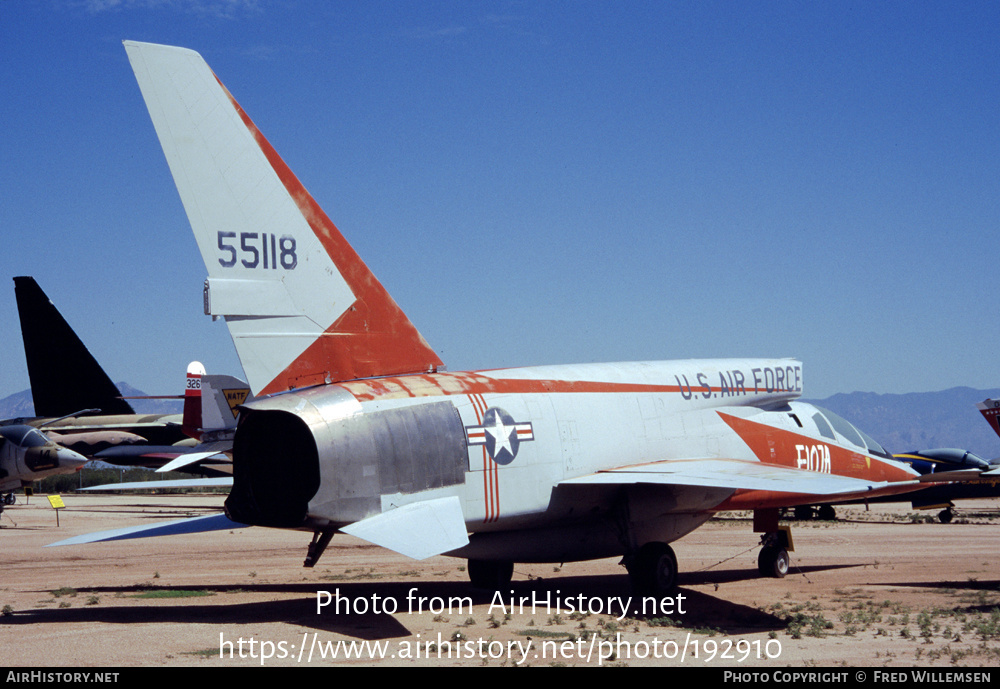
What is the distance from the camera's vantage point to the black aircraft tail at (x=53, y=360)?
134ft

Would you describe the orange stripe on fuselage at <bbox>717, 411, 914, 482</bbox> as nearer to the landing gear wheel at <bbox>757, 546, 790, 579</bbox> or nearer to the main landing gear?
the main landing gear

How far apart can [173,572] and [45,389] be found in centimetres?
2889

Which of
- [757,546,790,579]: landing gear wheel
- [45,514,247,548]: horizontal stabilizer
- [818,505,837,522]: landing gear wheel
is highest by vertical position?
[45,514,247,548]: horizontal stabilizer

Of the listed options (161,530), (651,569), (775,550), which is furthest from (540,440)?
(775,550)

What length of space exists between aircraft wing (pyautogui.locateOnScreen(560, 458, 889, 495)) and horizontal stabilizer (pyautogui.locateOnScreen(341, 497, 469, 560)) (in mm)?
2425

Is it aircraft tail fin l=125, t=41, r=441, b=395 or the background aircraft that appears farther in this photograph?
the background aircraft

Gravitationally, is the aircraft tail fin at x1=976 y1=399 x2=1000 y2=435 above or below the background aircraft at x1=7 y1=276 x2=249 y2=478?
below

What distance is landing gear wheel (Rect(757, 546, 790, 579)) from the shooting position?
639 inches

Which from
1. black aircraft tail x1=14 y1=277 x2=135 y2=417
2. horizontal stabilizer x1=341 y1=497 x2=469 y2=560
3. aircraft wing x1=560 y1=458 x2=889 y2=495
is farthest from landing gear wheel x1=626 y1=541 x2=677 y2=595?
black aircraft tail x1=14 y1=277 x2=135 y2=417

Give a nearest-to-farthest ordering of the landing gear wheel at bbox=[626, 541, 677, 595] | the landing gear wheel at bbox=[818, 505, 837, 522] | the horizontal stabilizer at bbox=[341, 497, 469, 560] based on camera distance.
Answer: the horizontal stabilizer at bbox=[341, 497, 469, 560]
the landing gear wheel at bbox=[626, 541, 677, 595]
the landing gear wheel at bbox=[818, 505, 837, 522]

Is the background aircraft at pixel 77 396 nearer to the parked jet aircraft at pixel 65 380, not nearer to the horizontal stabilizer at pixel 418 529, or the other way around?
the parked jet aircraft at pixel 65 380

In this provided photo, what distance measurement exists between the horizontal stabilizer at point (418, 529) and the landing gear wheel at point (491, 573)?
3.35 m

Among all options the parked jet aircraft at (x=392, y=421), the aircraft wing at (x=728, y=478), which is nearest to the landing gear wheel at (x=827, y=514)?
the parked jet aircraft at (x=392, y=421)

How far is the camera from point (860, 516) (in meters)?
32.9
